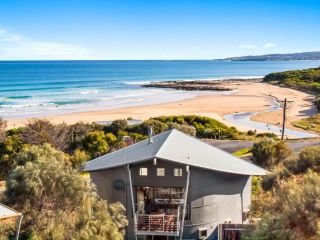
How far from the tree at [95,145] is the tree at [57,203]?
1724cm

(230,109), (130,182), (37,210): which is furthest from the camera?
(230,109)

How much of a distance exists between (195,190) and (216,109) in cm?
6271

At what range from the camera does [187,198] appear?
19703 millimetres

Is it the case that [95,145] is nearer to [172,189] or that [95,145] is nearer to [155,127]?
[155,127]

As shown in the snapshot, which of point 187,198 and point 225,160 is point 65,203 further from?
point 225,160

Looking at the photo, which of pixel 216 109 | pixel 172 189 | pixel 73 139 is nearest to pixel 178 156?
pixel 172 189

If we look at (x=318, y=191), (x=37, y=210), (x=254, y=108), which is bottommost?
(x=254, y=108)

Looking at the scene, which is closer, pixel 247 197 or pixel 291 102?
pixel 247 197

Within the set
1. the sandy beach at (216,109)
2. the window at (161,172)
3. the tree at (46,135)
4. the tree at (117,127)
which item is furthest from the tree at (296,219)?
the sandy beach at (216,109)

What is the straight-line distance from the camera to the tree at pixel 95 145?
1414 inches

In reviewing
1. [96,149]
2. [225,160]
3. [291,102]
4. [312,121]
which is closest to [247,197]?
[225,160]

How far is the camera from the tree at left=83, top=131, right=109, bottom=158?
35906 millimetres

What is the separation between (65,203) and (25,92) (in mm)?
99596

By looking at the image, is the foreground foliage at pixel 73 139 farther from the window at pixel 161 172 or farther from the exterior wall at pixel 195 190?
the window at pixel 161 172
